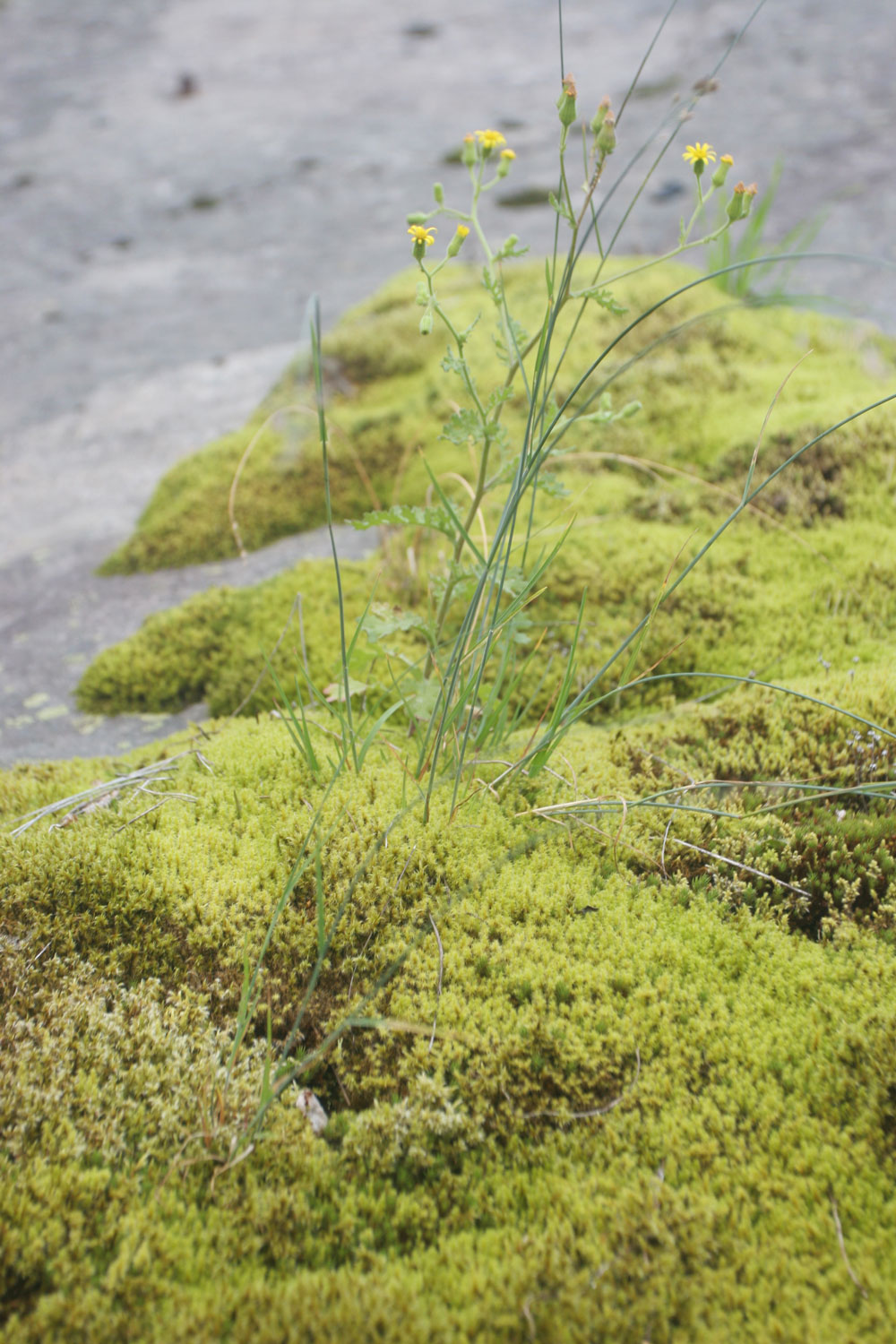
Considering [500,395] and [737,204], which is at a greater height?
[737,204]

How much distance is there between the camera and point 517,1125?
1437 millimetres

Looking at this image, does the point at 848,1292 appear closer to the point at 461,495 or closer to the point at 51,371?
the point at 461,495

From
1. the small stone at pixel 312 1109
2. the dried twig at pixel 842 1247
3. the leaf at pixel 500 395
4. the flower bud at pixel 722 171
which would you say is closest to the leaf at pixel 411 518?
the leaf at pixel 500 395

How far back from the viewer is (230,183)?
24.4 feet

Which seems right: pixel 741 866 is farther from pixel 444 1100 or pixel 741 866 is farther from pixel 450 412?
pixel 450 412

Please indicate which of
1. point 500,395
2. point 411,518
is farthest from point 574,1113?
point 500,395

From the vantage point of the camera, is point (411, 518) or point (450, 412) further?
point (450, 412)

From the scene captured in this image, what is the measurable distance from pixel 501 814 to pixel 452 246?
55.7 inches

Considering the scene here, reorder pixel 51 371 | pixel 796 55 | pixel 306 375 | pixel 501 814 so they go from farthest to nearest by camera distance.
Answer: pixel 796 55
pixel 51 371
pixel 306 375
pixel 501 814

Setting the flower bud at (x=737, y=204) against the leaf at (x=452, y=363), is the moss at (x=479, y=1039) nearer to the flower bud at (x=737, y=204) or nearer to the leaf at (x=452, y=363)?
the leaf at (x=452, y=363)

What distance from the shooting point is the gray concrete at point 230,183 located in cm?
392

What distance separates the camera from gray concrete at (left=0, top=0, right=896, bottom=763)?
3922 millimetres

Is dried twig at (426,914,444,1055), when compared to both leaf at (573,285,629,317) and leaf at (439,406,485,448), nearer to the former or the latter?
leaf at (439,406,485,448)

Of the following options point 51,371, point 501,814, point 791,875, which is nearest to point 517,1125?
point 501,814
